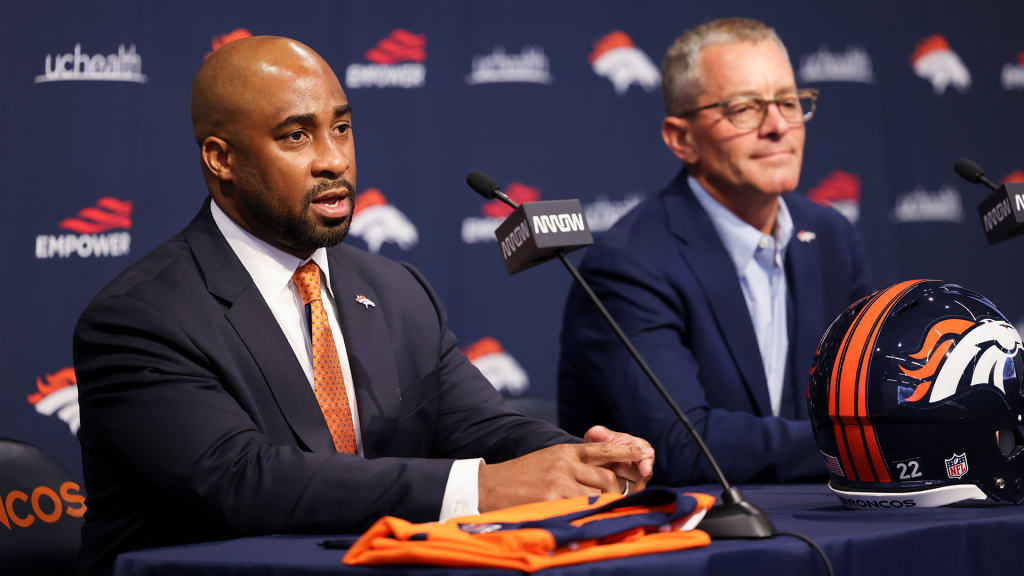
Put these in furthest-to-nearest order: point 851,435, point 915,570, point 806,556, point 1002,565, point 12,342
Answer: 1. point 12,342
2. point 851,435
3. point 1002,565
4. point 915,570
5. point 806,556

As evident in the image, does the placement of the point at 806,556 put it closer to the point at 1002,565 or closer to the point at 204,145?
the point at 1002,565

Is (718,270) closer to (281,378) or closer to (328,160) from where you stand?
(328,160)

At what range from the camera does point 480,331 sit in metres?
4.38

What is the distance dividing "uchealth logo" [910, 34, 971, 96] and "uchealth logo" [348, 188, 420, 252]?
7.87 feet

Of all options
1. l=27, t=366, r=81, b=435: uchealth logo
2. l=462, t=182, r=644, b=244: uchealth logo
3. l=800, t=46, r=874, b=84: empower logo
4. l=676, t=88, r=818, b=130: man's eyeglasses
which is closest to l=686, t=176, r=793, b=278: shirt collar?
l=676, t=88, r=818, b=130: man's eyeglasses

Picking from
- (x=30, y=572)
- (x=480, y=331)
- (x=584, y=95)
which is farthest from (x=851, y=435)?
(x=584, y=95)

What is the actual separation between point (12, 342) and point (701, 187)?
2.22 m

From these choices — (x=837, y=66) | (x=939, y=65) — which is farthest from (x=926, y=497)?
(x=939, y=65)

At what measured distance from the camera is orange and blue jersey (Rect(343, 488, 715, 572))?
4.29 ft

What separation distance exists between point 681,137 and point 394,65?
1.38 metres

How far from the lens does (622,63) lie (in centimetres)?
462

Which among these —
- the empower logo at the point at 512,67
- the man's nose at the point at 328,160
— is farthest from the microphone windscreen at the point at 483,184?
the empower logo at the point at 512,67

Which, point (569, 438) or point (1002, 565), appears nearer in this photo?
point (1002, 565)

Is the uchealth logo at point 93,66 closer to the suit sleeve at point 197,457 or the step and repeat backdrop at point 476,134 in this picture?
the step and repeat backdrop at point 476,134
